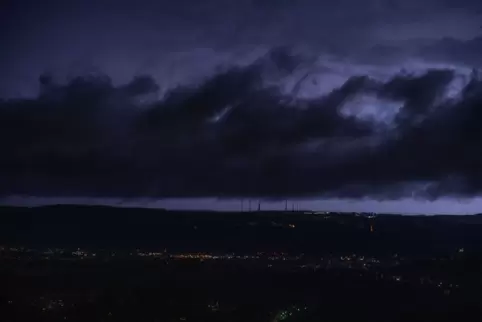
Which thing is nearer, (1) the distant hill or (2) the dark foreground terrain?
(2) the dark foreground terrain

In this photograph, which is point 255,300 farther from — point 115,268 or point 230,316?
point 115,268

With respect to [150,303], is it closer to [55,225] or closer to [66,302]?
[66,302]

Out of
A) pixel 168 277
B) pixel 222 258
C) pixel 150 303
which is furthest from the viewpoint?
pixel 222 258

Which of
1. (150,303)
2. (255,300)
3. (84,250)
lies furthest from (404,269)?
(84,250)

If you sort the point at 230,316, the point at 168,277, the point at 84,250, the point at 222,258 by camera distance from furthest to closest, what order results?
the point at 84,250, the point at 222,258, the point at 168,277, the point at 230,316

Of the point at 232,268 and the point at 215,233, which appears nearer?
the point at 232,268

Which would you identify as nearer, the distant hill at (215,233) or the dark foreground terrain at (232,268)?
the dark foreground terrain at (232,268)

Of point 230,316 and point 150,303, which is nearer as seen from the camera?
point 230,316
